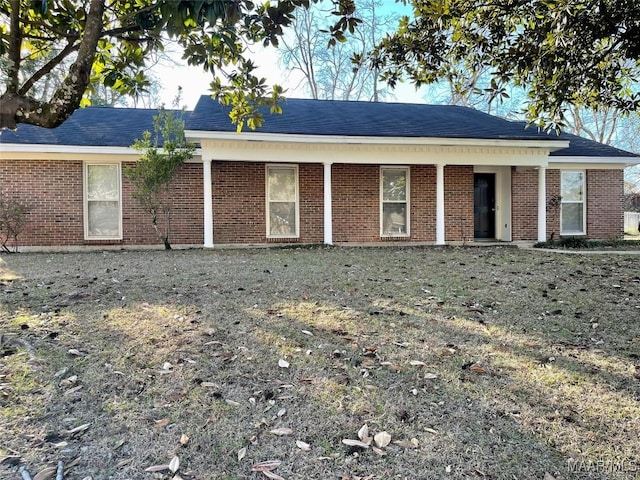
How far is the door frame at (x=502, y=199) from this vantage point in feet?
43.1

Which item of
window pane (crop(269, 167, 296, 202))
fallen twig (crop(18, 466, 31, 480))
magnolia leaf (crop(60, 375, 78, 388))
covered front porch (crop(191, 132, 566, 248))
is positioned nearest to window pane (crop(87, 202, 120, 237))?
covered front porch (crop(191, 132, 566, 248))

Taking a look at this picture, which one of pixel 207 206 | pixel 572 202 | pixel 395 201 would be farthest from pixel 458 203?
pixel 207 206

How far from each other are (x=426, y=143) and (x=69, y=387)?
1002cm

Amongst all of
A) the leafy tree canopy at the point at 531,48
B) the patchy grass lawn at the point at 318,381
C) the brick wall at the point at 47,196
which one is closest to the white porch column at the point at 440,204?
the leafy tree canopy at the point at 531,48

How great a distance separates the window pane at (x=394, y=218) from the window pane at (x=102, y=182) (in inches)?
286

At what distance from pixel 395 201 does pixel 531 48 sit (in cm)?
713

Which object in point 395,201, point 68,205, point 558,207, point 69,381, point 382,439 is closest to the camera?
point 382,439

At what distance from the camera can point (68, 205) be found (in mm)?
11023

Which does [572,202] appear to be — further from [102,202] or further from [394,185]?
[102,202]

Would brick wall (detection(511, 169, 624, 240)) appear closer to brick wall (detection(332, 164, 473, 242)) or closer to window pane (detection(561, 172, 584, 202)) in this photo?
window pane (detection(561, 172, 584, 202))

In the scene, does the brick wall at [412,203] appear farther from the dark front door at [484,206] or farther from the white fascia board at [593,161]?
the white fascia board at [593,161]

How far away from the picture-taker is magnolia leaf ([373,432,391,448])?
235 centimetres

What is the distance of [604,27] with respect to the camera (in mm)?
5090

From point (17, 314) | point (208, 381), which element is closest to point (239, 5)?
point (208, 381)
